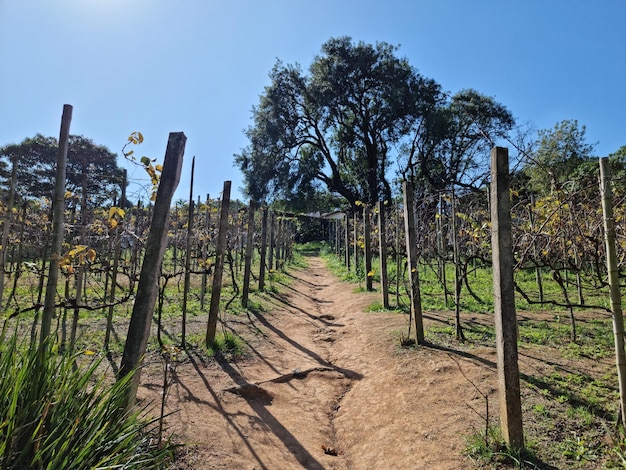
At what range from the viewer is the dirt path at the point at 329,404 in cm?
320

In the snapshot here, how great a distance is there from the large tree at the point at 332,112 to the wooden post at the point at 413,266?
65.9 feet

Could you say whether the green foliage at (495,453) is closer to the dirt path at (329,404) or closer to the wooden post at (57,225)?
the dirt path at (329,404)

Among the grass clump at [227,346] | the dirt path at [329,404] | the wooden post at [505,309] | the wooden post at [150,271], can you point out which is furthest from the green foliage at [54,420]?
the grass clump at [227,346]

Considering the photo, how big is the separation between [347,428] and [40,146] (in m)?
25.2

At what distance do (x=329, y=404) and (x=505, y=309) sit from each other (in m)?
2.41

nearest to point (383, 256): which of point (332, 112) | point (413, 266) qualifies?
point (413, 266)

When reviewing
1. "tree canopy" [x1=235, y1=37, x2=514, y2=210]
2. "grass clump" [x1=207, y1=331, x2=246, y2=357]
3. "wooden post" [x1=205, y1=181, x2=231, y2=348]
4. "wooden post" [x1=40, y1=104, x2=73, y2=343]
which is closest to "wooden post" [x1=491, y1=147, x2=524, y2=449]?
"wooden post" [x1=40, y1=104, x2=73, y2=343]

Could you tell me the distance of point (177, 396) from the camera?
13.0 feet

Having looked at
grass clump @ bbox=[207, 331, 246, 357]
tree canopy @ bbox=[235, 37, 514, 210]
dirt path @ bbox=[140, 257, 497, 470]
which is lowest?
dirt path @ bbox=[140, 257, 497, 470]

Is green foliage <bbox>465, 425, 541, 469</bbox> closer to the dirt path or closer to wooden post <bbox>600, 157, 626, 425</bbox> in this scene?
the dirt path

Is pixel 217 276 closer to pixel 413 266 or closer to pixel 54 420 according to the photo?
pixel 413 266

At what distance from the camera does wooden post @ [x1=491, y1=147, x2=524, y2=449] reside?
2.88 metres

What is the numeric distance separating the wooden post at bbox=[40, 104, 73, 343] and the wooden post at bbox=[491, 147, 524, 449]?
3.31 metres

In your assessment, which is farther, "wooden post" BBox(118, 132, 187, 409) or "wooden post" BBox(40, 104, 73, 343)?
"wooden post" BBox(40, 104, 73, 343)
